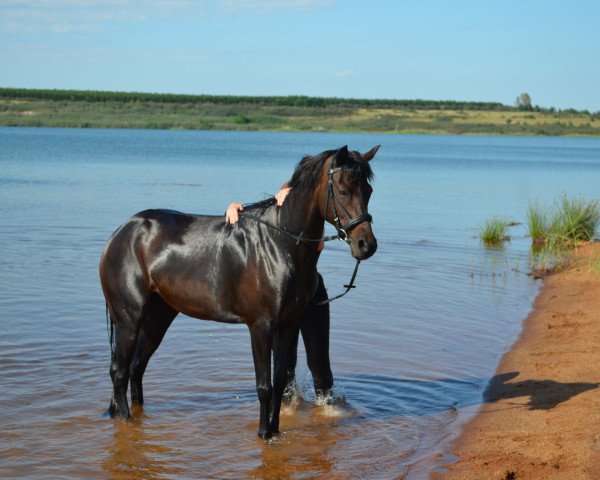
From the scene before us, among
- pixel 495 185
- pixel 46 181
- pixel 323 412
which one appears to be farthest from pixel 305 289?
pixel 495 185

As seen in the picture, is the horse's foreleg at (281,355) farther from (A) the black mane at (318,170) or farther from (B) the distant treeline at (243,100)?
(B) the distant treeline at (243,100)

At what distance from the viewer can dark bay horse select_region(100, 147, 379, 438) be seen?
6.23 meters

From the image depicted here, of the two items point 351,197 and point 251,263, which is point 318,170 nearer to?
point 351,197

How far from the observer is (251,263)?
654 centimetres

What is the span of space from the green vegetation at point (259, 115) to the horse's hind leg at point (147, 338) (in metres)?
89.2

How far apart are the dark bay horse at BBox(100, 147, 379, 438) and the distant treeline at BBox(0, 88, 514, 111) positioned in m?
116

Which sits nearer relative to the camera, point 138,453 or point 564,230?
point 138,453

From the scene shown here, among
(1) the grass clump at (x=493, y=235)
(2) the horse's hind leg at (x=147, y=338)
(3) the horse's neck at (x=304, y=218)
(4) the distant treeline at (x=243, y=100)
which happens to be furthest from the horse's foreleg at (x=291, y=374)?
(4) the distant treeline at (x=243, y=100)

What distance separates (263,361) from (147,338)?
1.29 m

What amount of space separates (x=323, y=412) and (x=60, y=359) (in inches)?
111

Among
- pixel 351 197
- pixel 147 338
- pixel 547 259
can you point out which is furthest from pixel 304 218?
pixel 547 259

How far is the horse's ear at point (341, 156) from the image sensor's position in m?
6.07

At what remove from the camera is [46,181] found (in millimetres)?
29422

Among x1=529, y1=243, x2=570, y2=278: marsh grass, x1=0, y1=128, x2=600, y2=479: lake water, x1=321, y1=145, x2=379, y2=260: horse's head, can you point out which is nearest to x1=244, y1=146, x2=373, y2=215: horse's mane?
x1=321, y1=145, x2=379, y2=260: horse's head
